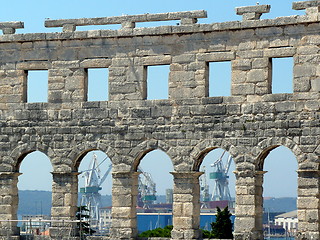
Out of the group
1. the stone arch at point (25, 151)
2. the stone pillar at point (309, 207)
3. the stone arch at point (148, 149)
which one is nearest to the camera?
the stone pillar at point (309, 207)

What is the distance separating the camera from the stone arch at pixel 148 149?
3388cm

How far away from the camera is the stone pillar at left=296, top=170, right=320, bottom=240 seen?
31.6 m

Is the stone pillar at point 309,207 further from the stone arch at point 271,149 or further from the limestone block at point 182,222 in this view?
the limestone block at point 182,222

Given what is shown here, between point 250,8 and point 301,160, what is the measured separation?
549 centimetres

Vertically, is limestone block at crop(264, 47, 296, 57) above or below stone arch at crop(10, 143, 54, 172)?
above

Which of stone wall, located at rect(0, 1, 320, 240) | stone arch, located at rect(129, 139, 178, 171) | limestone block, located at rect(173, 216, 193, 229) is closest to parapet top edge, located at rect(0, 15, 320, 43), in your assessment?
stone wall, located at rect(0, 1, 320, 240)

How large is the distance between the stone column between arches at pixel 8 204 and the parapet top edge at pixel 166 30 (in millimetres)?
5087

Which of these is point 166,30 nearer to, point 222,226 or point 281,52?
point 281,52

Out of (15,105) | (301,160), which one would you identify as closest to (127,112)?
(15,105)

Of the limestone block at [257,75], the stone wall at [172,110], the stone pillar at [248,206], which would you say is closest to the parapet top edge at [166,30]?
the stone wall at [172,110]

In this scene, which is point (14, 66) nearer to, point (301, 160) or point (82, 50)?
point (82, 50)

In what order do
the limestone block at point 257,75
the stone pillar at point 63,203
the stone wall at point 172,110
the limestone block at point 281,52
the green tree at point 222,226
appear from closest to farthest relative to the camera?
the stone wall at point 172,110
the limestone block at point 281,52
the limestone block at point 257,75
the stone pillar at point 63,203
the green tree at point 222,226

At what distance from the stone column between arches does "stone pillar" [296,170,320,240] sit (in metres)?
10.4

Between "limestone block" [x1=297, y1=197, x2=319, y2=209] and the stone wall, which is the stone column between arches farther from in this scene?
"limestone block" [x1=297, y1=197, x2=319, y2=209]
